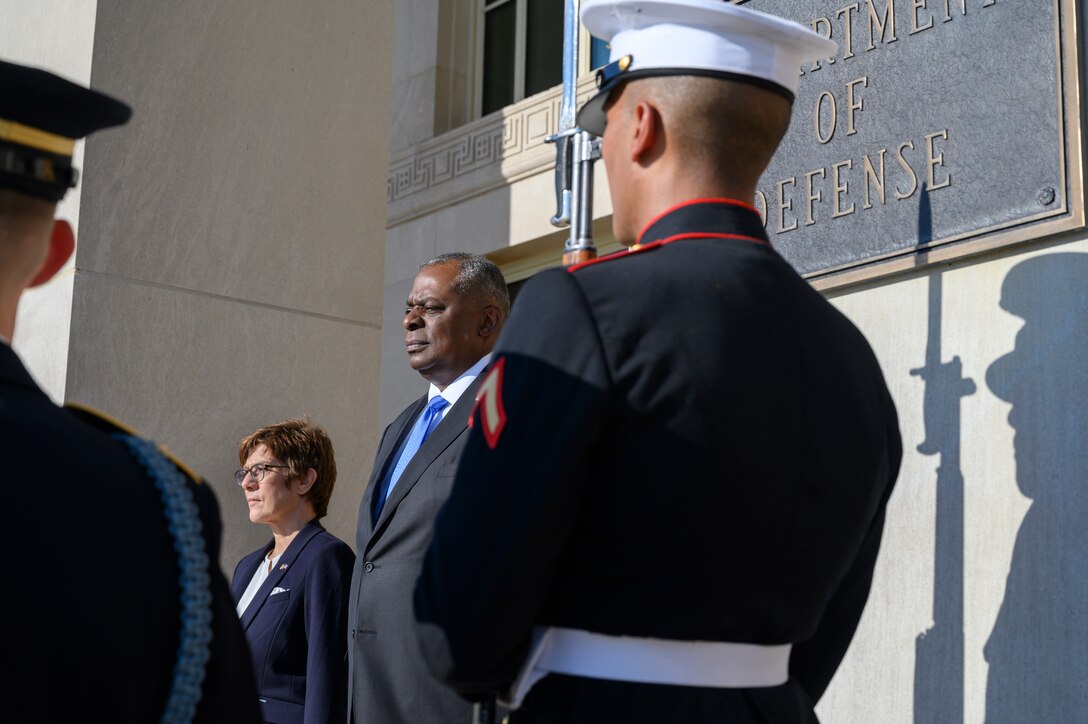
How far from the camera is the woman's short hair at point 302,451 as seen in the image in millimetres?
4695

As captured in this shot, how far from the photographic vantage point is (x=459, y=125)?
9281 mm

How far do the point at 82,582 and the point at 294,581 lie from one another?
2.87 meters

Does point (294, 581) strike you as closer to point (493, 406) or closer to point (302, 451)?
point (302, 451)

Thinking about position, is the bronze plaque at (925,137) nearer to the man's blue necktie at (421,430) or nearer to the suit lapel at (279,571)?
the man's blue necktie at (421,430)

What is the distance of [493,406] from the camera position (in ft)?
6.46

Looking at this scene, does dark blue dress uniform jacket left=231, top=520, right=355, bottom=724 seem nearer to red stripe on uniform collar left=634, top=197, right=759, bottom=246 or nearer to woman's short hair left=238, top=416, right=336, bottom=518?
woman's short hair left=238, top=416, right=336, bottom=518

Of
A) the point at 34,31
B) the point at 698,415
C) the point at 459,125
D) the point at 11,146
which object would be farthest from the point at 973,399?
the point at 459,125

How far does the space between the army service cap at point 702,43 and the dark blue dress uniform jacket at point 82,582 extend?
3.58 feet

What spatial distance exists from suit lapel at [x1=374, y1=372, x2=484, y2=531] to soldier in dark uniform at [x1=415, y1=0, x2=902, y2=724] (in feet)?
5.06

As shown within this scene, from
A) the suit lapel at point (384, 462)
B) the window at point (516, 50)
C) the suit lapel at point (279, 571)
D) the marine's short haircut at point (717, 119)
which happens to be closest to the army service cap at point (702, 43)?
the marine's short haircut at point (717, 119)

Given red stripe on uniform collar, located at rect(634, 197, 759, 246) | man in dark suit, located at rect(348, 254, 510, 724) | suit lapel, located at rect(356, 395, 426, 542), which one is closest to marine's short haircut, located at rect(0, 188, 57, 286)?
red stripe on uniform collar, located at rect(634, 197, 759, 246)

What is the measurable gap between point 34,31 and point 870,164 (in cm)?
300

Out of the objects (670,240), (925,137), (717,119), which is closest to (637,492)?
(670,240)

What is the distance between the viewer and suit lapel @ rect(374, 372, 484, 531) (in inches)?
141
